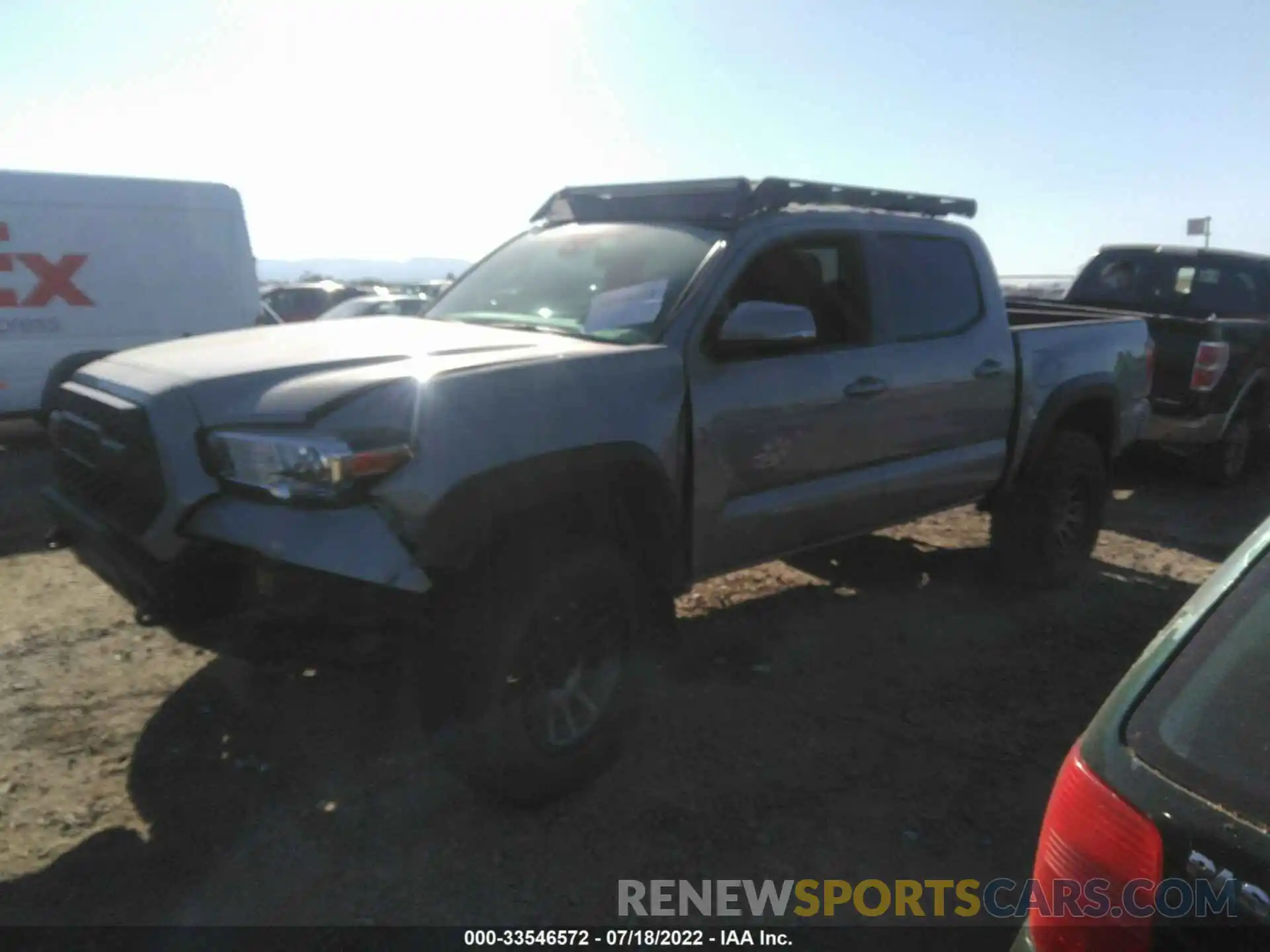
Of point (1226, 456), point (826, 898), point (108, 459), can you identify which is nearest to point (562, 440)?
point (108, 459)

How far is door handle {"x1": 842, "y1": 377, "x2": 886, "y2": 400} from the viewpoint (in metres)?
Answer: 4.03

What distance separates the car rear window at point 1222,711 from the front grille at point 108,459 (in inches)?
99.9

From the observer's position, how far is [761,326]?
3480 mm

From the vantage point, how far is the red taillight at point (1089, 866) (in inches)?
53.2

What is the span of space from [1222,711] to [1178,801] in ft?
0.48

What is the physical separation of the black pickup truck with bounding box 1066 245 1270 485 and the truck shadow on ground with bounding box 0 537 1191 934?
3.70 meters

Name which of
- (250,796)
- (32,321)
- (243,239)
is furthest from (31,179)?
(250,796)

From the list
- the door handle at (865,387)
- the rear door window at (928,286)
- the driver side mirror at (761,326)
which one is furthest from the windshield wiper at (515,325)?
the rear door window at (928,286)

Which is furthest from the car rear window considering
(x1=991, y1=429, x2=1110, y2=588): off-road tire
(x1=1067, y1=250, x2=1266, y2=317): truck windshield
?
(x1=1067, y1=250, x2=1266, y2=317): truck windshield

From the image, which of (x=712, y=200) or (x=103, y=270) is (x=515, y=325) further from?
(x=103, y=270)

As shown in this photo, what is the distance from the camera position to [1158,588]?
5.70m

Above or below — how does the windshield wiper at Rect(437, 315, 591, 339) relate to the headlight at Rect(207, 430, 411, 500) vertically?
above

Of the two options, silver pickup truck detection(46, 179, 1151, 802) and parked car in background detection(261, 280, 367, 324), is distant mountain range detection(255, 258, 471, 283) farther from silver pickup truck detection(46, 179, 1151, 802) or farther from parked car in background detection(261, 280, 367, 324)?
silver pickup truck detection(46, 179, 1151, 802)

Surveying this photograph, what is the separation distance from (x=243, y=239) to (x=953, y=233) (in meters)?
7.95
